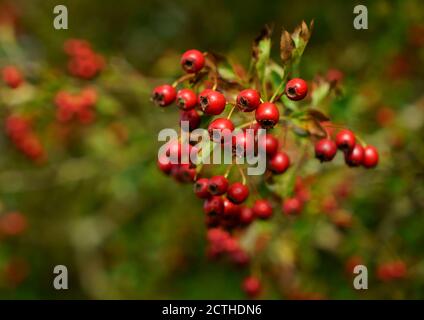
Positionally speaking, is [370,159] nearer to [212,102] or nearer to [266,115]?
[266,115]

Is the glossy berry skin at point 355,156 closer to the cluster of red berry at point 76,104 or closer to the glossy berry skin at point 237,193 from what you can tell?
the glossy berry skin at point 237,193

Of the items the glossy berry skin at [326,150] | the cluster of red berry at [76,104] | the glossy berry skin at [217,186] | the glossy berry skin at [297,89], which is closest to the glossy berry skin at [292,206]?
the glossy berry skin at [326,150]

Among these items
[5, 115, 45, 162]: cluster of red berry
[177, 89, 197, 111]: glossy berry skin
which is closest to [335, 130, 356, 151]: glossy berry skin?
[177, 89, 197, 111]: glossy berry skin

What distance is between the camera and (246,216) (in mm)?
2471

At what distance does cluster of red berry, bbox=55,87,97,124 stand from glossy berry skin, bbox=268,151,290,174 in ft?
6.78

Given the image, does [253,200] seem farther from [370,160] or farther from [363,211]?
[363,211]

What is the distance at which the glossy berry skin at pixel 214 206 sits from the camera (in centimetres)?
219

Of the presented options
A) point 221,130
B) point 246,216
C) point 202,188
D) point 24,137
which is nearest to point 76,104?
point 24,137

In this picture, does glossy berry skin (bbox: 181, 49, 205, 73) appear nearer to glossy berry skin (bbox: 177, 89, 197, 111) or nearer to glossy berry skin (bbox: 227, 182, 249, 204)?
glossy berry skin (bbox: 177, 89, 197, 111)

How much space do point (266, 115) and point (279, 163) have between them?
14.1 inches

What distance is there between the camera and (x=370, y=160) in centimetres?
241

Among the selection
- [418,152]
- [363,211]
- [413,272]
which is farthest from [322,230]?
[418,152]

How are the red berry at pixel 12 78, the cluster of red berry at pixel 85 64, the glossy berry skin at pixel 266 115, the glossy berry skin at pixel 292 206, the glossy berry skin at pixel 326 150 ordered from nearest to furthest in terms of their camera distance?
1. the glossy berry skin at pixel 266 115
2. the glossy berry skin at pixel 326 150
3. the glossy berry skin at pixel 292 206
4. the red berry at pixel 12 78
5. the cluster of red berry at pixel 85 64

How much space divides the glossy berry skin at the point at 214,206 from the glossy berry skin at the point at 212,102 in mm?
417
